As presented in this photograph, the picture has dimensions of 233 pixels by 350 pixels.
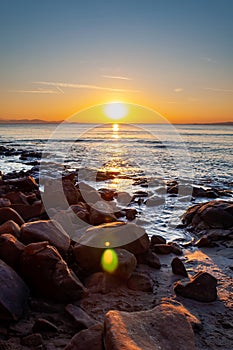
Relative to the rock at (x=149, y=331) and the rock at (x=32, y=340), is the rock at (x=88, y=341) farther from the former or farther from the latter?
the rock at (x=32, y=340)

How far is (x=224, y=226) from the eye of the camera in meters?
7.14

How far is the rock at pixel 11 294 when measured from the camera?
3240 mm

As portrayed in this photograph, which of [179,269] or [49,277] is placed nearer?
[49,277]

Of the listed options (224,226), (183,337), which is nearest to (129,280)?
(183,337)

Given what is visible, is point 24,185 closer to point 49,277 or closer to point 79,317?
point 49,277

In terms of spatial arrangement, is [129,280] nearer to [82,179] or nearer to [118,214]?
[118,214]

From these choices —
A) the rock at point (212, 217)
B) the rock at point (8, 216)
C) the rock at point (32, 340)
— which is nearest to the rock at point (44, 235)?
the rock at point (8, 216)

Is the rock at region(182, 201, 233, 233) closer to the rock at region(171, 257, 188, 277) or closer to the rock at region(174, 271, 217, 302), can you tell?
the rock at region(171, 257, 188, 277)

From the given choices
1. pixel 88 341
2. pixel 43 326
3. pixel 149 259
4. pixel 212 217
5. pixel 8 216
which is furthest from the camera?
pixel 212 217

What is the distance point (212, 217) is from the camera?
743cm

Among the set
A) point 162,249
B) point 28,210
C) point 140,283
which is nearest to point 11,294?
point 140,283

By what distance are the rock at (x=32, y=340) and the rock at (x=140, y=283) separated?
1626 mm

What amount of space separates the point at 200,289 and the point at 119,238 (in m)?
1.45

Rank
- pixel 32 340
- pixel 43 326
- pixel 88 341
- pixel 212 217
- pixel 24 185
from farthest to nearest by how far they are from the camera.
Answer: pixel 24 185, pixel 212 217, pixel 43 326, pixel 32 340, pixel 88 341
